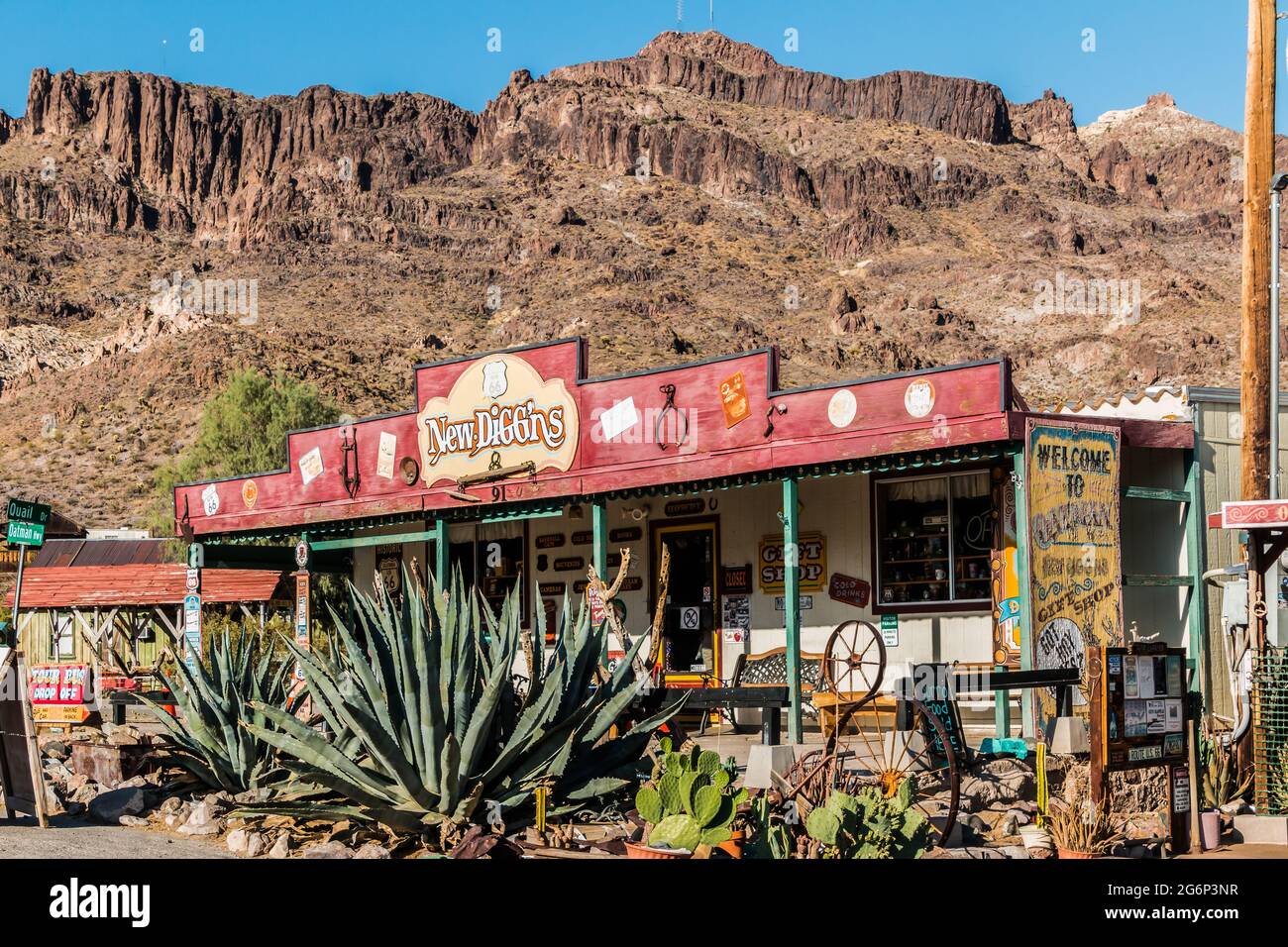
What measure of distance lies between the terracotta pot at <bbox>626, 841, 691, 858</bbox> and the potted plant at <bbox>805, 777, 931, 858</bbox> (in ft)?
2.31

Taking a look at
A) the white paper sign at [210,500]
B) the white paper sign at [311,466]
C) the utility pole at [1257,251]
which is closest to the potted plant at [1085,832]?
the utility pole at [1257,251]

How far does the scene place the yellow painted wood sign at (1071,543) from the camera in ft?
41.6

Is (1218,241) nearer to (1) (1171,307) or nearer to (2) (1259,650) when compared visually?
(1) (1171,307)

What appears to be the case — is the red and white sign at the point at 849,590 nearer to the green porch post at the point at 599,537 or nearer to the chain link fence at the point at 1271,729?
the green porch post at the point at 599,537

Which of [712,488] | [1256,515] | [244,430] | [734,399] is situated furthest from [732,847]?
[244,430]

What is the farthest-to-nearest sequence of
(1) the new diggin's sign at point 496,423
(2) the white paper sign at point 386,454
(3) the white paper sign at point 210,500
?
1. (3) the white paper sign at point 210,500
2. (2) the white paper sign at point 386,454
3. (1) the new diggin's sign at point 496,423

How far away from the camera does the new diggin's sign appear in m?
17.0

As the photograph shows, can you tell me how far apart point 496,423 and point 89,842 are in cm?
903

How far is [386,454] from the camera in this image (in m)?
19.2

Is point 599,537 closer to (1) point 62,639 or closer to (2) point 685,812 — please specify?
(2) point 685,812

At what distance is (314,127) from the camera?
5281 inches

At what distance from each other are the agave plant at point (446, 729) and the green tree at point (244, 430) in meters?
33.4

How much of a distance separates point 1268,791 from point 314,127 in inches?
5239
